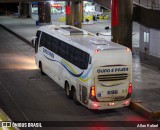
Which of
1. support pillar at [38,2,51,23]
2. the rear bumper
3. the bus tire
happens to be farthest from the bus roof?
support pillar at [38,2,51,23]

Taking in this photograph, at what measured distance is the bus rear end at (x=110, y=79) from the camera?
617 inches

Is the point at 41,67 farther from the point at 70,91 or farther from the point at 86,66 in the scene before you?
the point at 86,66

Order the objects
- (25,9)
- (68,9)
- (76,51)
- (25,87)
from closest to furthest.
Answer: (76,51) < (25,87) < (68,9) < (25,9)

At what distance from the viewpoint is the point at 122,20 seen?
28969 mm

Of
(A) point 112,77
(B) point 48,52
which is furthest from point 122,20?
(A) point 112,77

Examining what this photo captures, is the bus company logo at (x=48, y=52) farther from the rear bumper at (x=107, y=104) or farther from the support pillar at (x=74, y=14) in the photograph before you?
the support pillar at (x=74, y=14)

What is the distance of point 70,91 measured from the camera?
1789 cm

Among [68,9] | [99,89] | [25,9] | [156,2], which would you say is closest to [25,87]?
[99,89]

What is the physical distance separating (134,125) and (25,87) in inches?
294

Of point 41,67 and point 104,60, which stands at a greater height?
point 104,60

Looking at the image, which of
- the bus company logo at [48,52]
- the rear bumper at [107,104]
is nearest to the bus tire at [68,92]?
the rear bumper at [107,104]


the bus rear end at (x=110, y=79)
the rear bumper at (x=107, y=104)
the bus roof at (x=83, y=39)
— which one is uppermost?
the bus roof at (x=83, y=39)

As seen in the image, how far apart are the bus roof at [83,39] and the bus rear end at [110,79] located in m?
0.38

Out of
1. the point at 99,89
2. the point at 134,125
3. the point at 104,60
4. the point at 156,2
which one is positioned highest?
the point at 156,2
